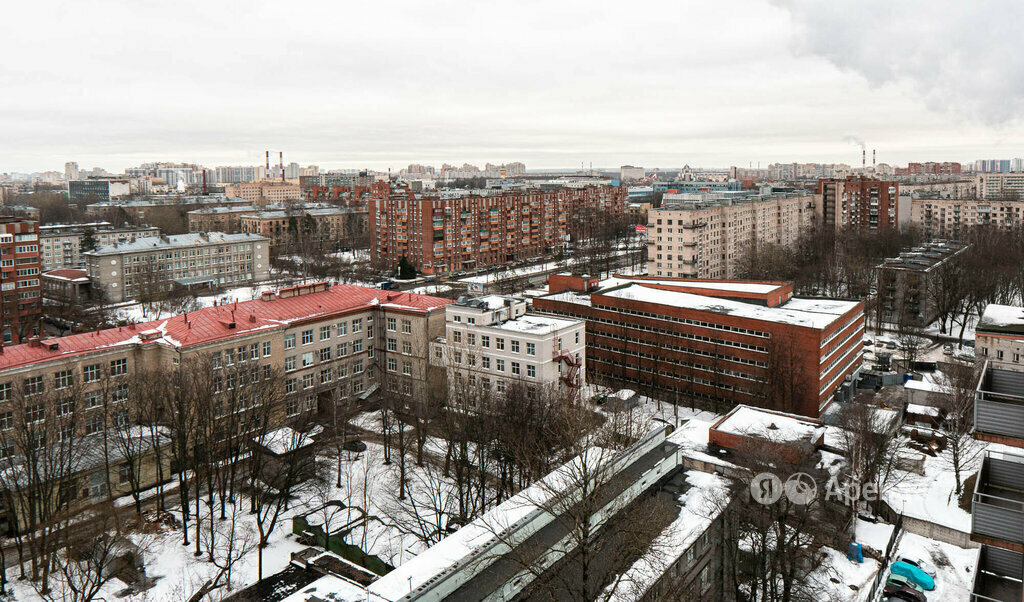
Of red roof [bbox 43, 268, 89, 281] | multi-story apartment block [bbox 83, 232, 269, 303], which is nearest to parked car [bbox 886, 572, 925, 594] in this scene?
multi-story apartment block [bbox 83, 232, 269, 303]

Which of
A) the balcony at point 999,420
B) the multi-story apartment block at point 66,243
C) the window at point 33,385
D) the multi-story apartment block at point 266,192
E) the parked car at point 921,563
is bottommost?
the parked car at point 921,563

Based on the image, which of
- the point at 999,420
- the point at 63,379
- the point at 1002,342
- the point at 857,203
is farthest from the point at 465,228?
the point at 999,420

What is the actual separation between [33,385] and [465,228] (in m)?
54.7

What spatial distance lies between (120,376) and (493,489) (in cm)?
1486

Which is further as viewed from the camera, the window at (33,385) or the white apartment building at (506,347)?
the white apartment building at (506,347)

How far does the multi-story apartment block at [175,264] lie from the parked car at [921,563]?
171 ft

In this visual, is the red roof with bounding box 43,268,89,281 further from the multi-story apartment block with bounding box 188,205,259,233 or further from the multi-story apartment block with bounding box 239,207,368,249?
the multi-story apartment block with bounding box 188,205,259,233

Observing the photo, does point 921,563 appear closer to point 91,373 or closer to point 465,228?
point 91,373

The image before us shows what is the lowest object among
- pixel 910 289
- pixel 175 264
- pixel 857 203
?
pixel 910 289

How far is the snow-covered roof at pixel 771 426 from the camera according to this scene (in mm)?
25516

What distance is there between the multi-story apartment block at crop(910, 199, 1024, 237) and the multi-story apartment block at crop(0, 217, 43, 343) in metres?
94.9

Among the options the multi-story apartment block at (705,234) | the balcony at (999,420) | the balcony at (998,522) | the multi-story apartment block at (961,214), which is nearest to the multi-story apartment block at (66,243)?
the multi-story apartment block at (705,234)

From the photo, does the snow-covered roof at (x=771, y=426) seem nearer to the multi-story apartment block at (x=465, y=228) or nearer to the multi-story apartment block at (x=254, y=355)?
the multi-story apartment block at (x=254, y=355)

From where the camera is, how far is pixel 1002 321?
35.8 metres
